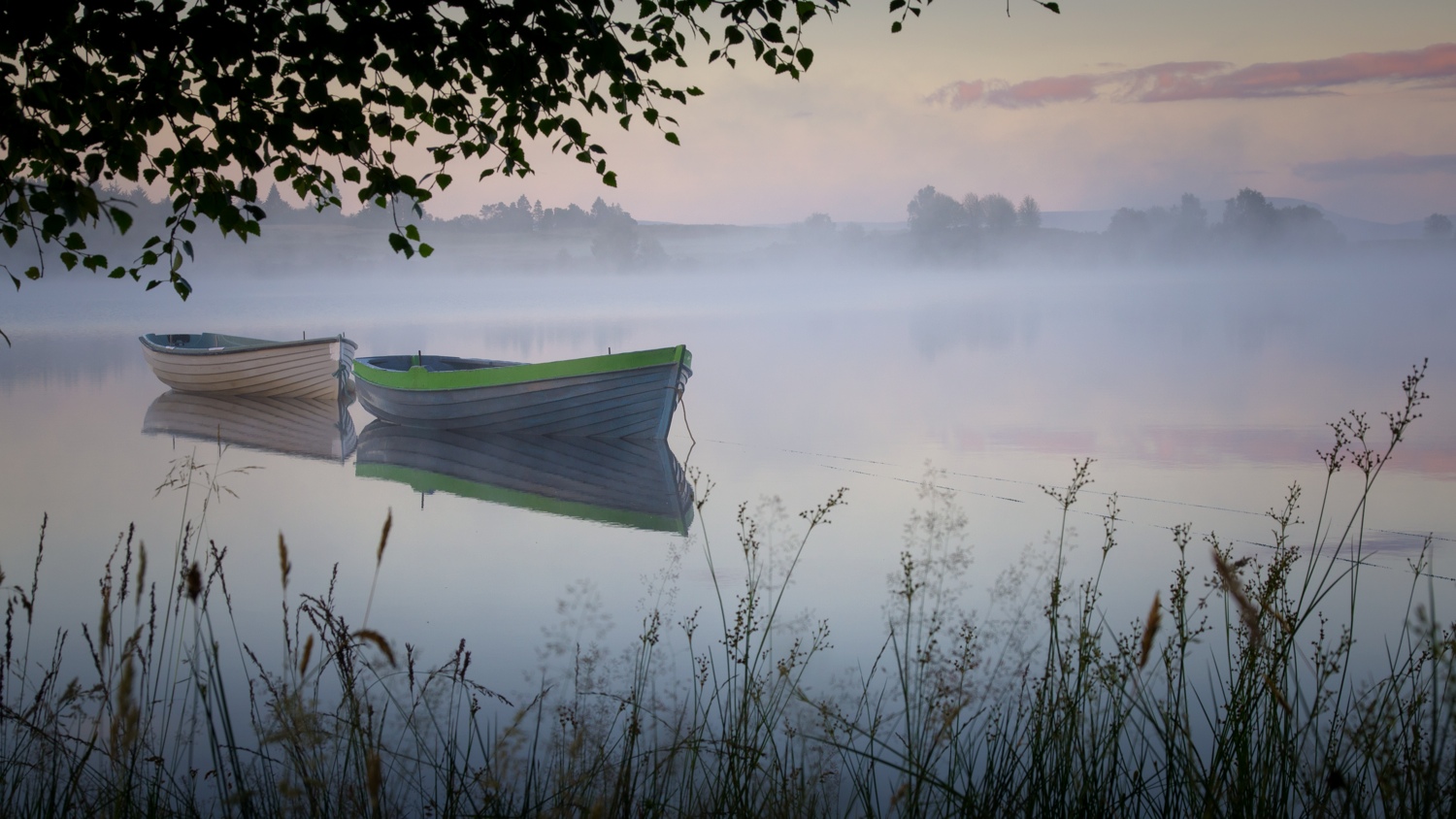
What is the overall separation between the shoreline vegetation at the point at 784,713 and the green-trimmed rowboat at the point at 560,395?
224 inches

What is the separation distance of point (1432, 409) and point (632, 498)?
10.7m

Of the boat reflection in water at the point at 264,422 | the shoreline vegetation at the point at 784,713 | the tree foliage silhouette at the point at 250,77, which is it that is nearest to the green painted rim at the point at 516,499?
the boat reflection in water at the point at 264,422

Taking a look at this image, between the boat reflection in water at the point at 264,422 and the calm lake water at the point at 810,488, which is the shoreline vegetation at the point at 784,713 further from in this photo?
the boat reflection in water at the point at 264,422

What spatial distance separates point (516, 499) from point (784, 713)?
5986 millimetres

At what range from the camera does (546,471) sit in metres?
10.9

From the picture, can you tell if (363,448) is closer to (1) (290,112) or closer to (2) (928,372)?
(1) (290,112)

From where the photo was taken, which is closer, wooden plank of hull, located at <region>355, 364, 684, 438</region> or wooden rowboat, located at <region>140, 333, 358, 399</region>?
wooden plank of hull, located at <region>355, 364, 684, 438</region>

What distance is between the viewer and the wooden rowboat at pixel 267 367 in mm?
17641

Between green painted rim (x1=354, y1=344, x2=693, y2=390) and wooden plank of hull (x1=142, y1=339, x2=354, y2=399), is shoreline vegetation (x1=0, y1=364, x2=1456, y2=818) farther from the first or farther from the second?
wooden plank of hull (x1=142, y1=339, x2=354, y2=399)

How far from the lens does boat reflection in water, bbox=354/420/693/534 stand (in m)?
9.15

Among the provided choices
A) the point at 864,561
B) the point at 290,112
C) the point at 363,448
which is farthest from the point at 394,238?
the point at 363,448

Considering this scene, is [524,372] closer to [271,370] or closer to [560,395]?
[560,395]

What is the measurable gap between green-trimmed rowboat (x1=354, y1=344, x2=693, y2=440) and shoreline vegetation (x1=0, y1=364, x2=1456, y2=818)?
570 cm

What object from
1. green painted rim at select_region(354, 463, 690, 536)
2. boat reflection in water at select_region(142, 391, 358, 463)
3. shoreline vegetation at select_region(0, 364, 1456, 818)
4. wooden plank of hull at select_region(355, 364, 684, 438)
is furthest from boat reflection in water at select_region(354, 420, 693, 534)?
shoreline vegetation at select_region(0, 364, 1456, 818)
